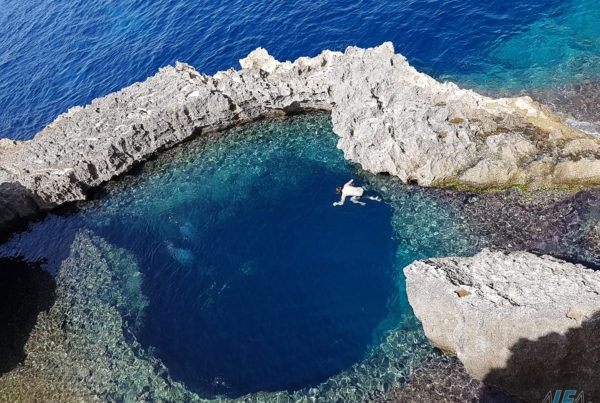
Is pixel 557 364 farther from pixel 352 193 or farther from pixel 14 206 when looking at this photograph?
pixel 14 206

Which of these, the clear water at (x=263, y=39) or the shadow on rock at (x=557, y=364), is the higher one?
the clear water at (x=263, y=39)

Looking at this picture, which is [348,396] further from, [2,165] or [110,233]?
[2,165]

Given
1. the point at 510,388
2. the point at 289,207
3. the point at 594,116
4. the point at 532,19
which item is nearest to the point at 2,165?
the point at 289,207

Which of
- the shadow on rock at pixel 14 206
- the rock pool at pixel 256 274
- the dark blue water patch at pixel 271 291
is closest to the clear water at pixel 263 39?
the rock pool at pixel 256 274

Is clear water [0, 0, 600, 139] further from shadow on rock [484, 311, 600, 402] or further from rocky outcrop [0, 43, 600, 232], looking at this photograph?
shadow on rock [484, 311, 600, 402]

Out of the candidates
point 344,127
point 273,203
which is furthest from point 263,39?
point 273,203

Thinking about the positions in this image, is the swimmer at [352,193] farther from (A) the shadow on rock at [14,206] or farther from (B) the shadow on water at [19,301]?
→ (A) the shadow on rock at [14,206]
